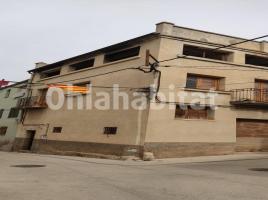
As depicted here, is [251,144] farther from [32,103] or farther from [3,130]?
[3,130]

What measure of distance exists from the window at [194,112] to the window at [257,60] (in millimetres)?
5561

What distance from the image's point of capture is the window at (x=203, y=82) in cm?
2022

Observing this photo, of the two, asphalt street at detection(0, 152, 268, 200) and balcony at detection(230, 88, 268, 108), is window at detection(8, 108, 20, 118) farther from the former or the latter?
asphalt street at detection(0, 152, 268, 200)

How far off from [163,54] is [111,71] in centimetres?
462

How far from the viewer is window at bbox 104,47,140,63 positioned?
72.5 feet

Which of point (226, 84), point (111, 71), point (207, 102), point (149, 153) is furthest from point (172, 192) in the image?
point (111, 71)

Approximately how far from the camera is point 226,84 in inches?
801

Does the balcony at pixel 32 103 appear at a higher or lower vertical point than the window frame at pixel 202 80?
lower

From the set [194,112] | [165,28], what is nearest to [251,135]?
[194,112]

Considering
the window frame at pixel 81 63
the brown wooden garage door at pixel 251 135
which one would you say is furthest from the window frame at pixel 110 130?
the brown wooden garage door at pixel 251 135

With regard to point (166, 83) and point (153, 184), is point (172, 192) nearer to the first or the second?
point (153, 184)

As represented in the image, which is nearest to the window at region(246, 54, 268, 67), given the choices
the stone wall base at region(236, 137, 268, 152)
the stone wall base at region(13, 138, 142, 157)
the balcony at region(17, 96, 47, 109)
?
the stone wall base at region(236, 137, 268, 152)

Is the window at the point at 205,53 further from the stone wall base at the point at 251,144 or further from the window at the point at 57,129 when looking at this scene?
the window at the point at 57,129

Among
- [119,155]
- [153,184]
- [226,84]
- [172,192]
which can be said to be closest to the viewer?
A: [172,192]
